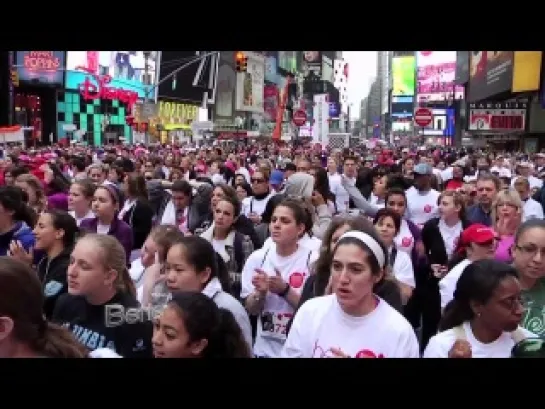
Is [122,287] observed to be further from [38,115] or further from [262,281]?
[38,115]

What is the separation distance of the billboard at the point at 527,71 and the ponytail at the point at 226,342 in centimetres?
2603

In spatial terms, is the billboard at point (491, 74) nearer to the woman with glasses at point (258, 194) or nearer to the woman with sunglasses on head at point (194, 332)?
the woman with glasses at point (258, 194)

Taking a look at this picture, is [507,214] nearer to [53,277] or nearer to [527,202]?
[527,202]

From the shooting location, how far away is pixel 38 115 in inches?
Result: 2156

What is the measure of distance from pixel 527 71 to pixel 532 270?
25.9 m

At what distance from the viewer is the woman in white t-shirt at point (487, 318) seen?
11.3 feet

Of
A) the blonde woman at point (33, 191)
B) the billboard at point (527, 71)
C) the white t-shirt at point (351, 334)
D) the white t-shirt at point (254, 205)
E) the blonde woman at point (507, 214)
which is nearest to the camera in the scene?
the white t-shirt at point (351, 334)

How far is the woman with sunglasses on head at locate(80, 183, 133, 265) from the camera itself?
6.68 m

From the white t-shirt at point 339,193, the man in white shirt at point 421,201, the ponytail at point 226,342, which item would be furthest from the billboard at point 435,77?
the ponytail at point 226,342

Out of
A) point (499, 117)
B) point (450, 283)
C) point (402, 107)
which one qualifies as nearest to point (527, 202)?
point (450, 283)
